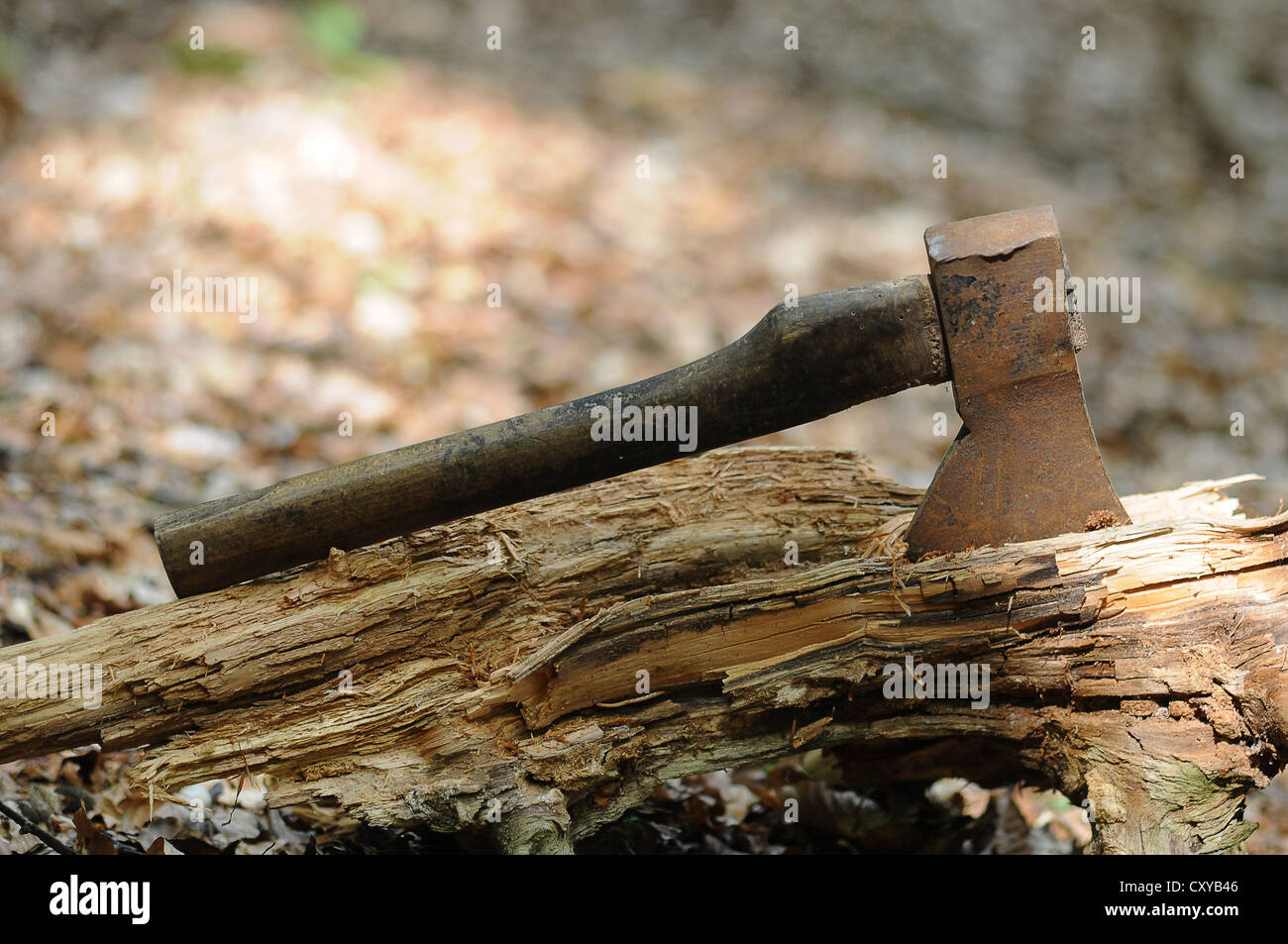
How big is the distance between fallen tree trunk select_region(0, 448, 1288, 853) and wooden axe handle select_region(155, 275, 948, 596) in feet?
0.42

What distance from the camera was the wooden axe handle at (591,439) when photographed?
2.18 m

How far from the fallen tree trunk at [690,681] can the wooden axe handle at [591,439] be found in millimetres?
128

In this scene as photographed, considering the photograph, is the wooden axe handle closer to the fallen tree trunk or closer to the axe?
the axe

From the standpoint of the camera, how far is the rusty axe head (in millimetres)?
2139

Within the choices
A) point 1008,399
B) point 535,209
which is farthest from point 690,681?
point 535,209

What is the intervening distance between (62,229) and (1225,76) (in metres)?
7.64

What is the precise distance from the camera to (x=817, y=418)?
88.7 inches

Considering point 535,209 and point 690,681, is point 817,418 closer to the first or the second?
point 690,681

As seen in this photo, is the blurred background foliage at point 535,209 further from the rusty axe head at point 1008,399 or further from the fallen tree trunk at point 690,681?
the rusty axe head at point 1008,399

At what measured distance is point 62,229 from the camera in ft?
15.7

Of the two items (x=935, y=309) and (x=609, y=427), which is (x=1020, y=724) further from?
(x=609, y=427)

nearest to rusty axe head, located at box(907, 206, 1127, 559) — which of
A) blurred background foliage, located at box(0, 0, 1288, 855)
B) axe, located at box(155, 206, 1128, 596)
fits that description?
axe, located at box(155, 206, 1128, 596)

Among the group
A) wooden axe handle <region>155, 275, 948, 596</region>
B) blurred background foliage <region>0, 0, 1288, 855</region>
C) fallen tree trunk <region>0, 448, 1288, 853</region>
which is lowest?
fallen tree trunk <region>0, 448, 1288, 853</region>
